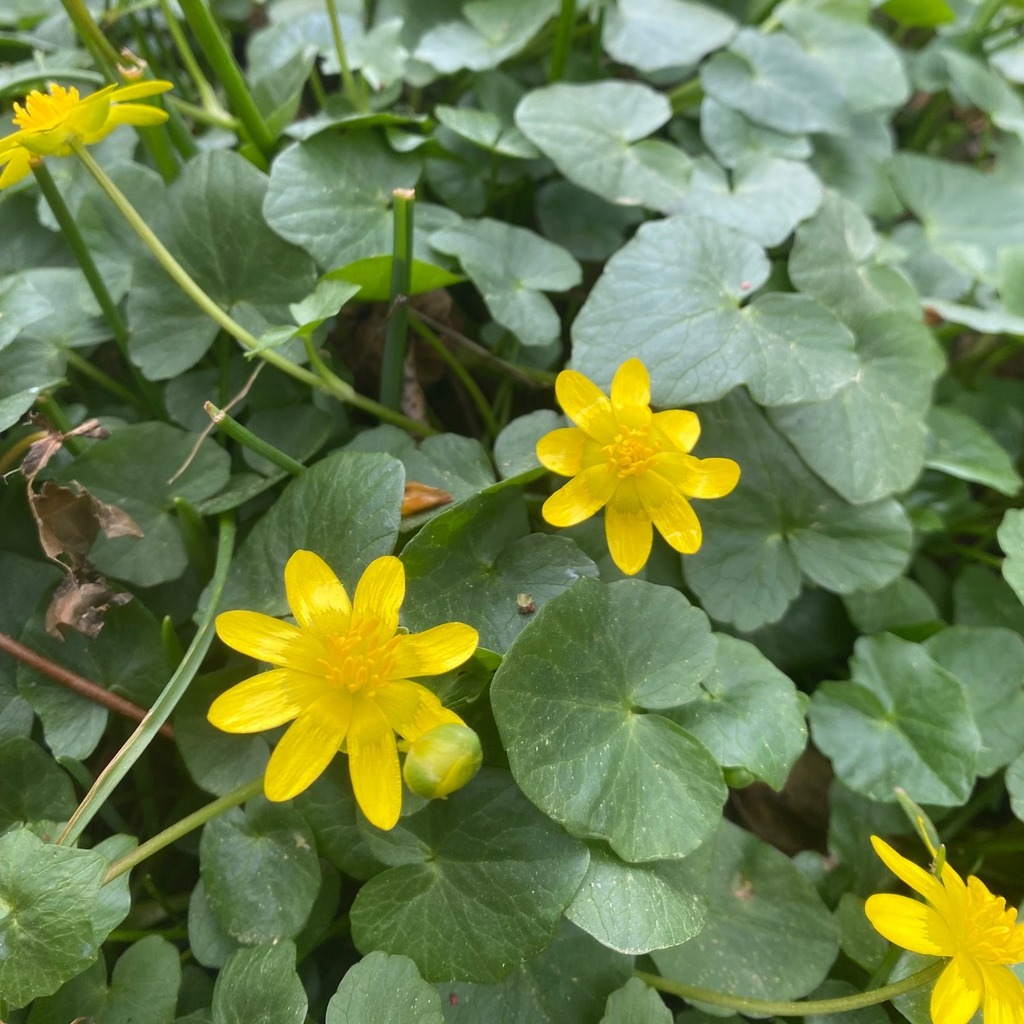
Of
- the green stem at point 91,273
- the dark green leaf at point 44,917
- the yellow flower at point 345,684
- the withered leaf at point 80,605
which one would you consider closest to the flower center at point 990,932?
the yellow flower at point 345,684

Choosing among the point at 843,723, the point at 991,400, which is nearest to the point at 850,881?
the point at 843,723

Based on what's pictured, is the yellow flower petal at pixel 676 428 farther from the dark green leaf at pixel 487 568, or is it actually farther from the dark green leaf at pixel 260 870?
the dark green leaf at pixel 260 870

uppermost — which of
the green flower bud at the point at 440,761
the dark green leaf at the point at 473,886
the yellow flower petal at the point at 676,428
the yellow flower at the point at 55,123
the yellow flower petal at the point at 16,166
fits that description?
the yellow flower at the point at 55,123

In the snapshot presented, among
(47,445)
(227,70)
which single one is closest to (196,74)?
(227,70)

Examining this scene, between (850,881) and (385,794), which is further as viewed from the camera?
(850,881)

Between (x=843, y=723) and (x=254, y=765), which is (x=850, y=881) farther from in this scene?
(x=254, y=765)

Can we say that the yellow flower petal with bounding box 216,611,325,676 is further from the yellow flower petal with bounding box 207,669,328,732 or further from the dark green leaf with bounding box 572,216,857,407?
the dark green leaf with bounding box 572,216,857,407

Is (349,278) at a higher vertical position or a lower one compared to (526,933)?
higher

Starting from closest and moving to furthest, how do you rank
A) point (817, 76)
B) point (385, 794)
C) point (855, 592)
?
point (385, 794), point (855, 592), point (817, 76)
